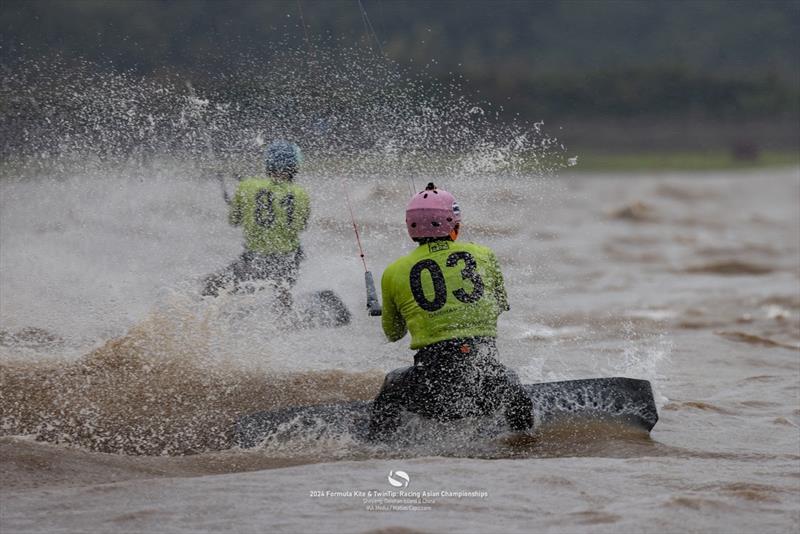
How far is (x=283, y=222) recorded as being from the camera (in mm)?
11156

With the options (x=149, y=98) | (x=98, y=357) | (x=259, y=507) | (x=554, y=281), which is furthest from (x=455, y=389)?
(x=554, y=281)

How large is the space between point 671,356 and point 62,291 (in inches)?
235

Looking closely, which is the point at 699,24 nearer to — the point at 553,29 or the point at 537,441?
the point at 553,29

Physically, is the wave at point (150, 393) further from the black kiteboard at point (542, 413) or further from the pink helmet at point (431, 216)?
the pink helmet at point (431, 216)

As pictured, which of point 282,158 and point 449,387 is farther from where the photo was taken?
point 282,158

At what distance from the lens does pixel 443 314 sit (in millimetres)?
7266

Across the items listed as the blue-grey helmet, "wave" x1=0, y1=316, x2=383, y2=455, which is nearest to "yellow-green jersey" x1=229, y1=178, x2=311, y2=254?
the blue-grey helmet

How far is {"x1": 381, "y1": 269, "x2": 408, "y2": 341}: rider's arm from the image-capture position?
7.39 meters

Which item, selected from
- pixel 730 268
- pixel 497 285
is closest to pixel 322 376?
pixel 497 285

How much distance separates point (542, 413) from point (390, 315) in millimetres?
1337

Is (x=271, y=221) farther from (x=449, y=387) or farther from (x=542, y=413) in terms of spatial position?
(x=449, y=387)

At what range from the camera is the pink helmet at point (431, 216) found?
7305 mm

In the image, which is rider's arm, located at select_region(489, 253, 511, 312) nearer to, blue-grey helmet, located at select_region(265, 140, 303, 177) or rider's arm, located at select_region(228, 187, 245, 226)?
blue-grey helmet, located at select_region(265, 140, 303, 177)

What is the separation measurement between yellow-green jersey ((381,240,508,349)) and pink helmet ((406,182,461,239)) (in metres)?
0.08
